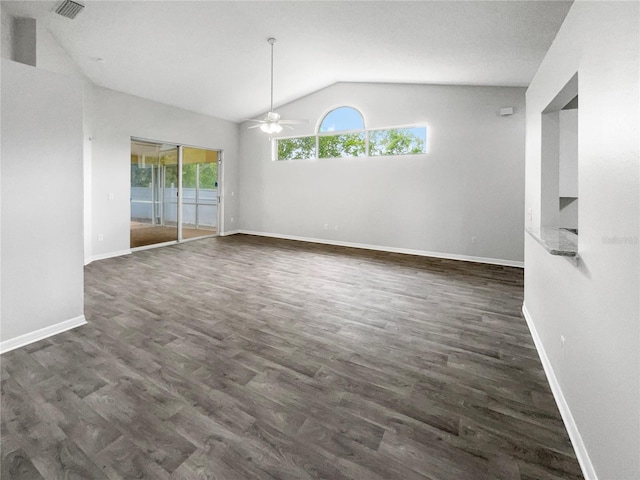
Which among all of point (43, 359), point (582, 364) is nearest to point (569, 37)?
point (582, 364)

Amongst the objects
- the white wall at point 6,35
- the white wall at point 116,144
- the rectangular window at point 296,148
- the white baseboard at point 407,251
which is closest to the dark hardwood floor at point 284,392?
the white baseboard at point 407,251

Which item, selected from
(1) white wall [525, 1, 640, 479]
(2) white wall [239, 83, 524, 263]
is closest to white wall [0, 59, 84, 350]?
(1) white wall [525, 1, 640, 479]

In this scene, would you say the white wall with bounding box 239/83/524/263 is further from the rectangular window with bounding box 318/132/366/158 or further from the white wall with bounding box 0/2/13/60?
the white wall with bounding box 0/2/13/60

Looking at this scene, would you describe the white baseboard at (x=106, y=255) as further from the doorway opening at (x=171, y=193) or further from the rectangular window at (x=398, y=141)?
the rectangular window at (x=398, y=141)

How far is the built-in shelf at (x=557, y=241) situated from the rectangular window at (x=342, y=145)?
16.2 feet

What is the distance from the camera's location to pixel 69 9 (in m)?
3.31

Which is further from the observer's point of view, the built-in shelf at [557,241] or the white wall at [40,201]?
the white wall at [40,201]

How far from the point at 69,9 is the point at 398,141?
528 centimetres

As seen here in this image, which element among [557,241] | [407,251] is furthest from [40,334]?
[407,251]

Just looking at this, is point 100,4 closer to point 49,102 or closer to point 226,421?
point 49,102

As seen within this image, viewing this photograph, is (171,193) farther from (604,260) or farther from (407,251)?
(604,260)

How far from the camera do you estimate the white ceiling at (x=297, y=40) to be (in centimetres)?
337

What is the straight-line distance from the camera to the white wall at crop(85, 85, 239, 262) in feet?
18.0

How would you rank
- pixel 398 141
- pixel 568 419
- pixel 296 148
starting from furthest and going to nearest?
pixel 296 148
pixel 398 141
pixel 568 419
